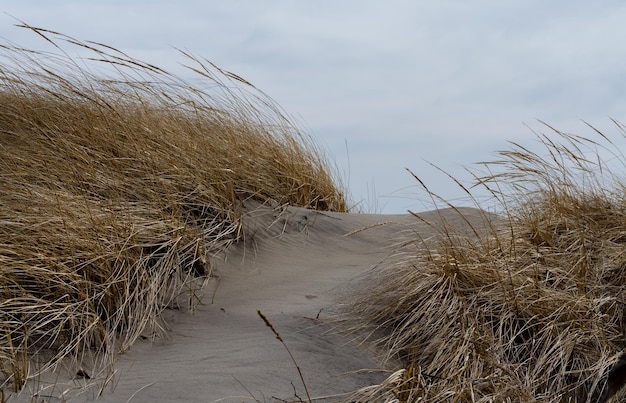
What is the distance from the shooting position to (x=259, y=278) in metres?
4.07

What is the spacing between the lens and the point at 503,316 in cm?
330

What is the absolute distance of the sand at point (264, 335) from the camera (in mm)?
2816

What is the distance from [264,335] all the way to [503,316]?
107 cm

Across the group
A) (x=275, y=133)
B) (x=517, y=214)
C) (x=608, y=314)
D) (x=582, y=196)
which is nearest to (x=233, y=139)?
(x=275, y=133)

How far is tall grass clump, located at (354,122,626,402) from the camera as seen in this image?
2.92 metres

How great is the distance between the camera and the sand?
2.82 m

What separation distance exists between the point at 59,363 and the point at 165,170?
5.07ft

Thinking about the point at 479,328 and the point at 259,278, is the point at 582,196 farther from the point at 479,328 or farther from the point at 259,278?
the point at 259,278

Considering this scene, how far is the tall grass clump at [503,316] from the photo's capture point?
9.59 ft

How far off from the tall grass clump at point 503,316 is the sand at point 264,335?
21 cm

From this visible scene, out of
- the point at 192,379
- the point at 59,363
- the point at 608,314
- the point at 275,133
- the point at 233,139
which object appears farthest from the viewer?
the point at 275,133

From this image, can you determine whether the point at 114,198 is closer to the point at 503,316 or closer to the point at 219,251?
the point at 219,251

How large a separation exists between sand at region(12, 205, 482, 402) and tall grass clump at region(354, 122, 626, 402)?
0.69 ft

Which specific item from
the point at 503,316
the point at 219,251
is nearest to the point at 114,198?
the point at 219,251
